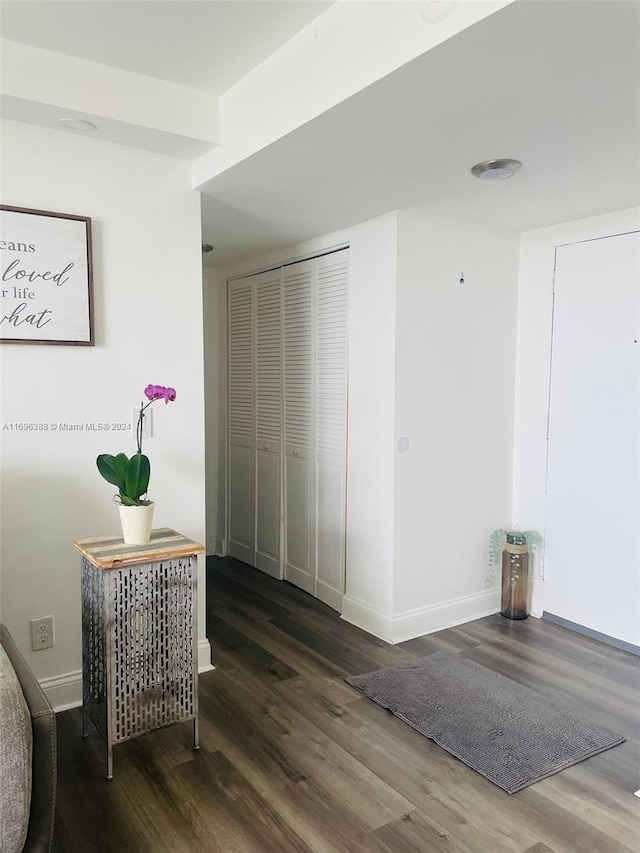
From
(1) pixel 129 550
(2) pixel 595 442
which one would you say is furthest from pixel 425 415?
(1) pixel 129 550

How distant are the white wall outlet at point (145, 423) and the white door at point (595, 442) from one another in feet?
7.10

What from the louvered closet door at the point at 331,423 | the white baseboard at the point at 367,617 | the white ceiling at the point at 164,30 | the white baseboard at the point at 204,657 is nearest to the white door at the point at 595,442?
the white baseboard at the point at 367,617

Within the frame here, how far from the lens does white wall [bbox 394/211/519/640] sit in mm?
3199

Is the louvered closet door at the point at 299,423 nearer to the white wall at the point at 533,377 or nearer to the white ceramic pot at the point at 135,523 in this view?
the white wall at the point at 533,377

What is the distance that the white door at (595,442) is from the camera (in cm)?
314

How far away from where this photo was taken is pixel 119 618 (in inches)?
83.8

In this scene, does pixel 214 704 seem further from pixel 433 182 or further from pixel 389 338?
pixel 433 182

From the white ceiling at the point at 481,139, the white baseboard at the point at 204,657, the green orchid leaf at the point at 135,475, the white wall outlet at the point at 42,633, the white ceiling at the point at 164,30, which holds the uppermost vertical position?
the white ceiling at the point at 164,30

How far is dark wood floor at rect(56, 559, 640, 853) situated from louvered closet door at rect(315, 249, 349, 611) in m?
0.71

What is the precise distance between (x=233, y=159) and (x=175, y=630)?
5.87 feet

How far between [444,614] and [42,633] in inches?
79.2

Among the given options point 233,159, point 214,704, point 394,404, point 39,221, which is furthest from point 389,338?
point 214,704

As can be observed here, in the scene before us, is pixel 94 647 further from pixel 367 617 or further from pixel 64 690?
pixel 367 617

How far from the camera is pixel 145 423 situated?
8.84ft
